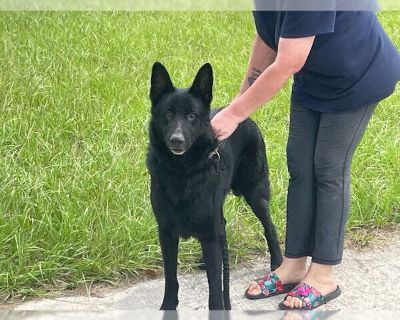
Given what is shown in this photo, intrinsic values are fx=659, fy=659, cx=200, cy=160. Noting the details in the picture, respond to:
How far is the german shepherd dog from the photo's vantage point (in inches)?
90.0

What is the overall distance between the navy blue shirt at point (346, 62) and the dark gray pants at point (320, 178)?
8cm

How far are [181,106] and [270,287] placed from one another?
103 cm

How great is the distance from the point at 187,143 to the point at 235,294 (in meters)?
0.97

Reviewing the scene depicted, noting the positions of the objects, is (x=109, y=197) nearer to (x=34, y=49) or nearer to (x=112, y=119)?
(x=112, y=119)

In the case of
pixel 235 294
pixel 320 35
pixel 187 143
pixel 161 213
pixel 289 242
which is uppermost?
pixel 320 35

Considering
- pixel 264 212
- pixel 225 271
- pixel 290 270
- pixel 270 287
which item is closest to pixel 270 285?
pixel 270 287

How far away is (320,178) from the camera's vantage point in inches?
106

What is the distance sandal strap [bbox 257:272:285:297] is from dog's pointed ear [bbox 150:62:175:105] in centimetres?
102

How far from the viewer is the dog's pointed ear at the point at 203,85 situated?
90.4 inches

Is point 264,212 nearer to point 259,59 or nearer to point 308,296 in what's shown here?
point 308,296

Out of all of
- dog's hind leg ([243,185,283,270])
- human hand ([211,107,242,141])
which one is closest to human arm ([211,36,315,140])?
human hand ([211,107,242,141])

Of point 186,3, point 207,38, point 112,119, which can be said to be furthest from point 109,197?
point 186,3

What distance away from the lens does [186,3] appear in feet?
5.58

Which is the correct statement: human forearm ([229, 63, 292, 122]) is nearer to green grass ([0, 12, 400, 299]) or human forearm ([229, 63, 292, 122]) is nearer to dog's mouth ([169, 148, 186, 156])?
dog's mouth ([169, 148, 186, 156])
